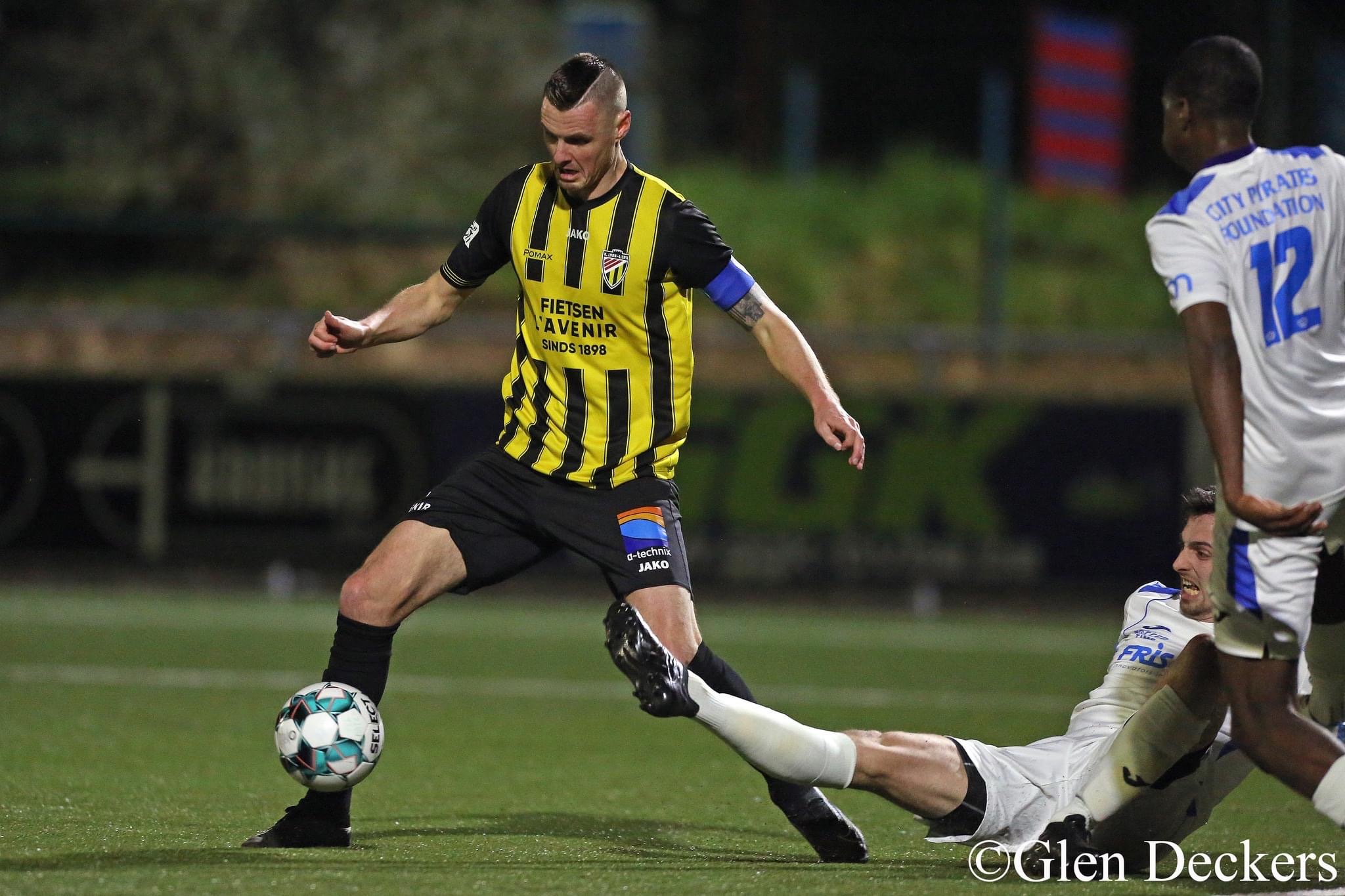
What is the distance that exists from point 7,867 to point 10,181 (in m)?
18.0

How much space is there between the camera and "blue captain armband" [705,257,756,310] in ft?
17.6

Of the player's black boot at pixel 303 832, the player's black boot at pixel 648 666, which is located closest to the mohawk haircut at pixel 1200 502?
the player's black boot at pixel 648 666

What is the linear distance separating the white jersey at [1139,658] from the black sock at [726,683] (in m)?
0.85

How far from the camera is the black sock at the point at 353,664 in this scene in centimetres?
521

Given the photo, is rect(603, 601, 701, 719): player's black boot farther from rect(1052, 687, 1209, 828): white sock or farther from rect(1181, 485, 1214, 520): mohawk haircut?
rect(1181, 485, 1214, 520): mohawk haircut

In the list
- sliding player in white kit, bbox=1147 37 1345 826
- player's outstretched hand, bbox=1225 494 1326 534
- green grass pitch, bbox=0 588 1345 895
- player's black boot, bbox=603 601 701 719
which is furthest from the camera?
green grass pitch, bbox=0 588 1345 895

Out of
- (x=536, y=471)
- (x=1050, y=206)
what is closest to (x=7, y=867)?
(x=536, y=471)

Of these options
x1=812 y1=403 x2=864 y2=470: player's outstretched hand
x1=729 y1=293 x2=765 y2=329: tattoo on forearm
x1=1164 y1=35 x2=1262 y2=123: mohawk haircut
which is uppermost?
x1=1164 y1=35 x2=1262 y2=123: mohawk haircut

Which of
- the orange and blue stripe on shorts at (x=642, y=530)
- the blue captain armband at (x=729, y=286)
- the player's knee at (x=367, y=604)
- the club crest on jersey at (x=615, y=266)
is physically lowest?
the player's knee at (x=367, y=604)

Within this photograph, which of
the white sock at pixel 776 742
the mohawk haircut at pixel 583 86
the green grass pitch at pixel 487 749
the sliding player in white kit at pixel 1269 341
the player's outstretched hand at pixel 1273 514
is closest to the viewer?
the player's outstretched hand at pixel 1273 514

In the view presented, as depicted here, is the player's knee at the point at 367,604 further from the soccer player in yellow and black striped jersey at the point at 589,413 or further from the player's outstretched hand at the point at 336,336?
the player's outstretched hand at the point at 336,336

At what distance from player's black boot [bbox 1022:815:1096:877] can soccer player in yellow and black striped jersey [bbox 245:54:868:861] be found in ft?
1.71

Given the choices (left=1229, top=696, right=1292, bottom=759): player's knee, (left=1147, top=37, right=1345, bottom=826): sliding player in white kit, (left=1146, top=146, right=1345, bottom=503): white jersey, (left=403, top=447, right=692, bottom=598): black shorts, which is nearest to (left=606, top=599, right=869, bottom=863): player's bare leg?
(left=403, top=447, right=692, bottom=598): black shorts

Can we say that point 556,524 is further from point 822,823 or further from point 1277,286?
point 1277,286
